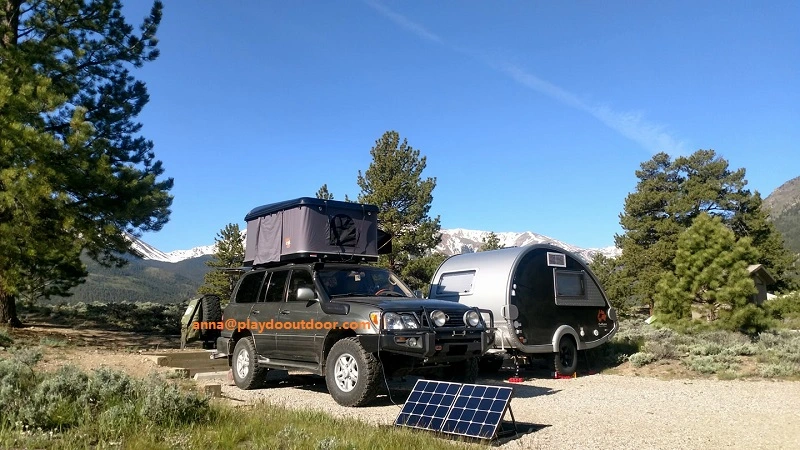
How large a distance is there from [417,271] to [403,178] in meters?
6.27

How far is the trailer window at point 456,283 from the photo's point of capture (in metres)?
11.8

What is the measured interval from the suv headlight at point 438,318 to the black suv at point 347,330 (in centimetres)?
1

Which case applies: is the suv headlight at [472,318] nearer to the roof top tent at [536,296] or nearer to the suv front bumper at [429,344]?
the suv front bumper at [429,344]

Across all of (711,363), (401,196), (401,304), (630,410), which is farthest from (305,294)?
(401,196)

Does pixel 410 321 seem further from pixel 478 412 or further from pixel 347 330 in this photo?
pixel 478 412

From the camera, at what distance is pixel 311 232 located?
9461 millimetres

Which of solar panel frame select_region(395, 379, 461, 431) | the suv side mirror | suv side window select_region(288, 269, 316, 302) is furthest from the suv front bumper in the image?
suv side window select_region(288, 269, 316, 302)

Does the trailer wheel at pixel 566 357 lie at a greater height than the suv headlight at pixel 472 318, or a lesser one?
lesser

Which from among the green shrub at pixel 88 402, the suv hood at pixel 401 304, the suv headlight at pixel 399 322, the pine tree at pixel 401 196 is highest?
the pine tree at pixel 401 196

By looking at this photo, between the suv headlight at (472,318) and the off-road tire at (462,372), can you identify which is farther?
the off-road tire at (462,372)

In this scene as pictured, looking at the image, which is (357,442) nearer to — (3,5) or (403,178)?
(3,5)

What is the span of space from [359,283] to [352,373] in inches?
63.6

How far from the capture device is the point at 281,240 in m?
9.93

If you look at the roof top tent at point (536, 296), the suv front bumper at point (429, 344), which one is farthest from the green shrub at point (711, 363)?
the suv front bumper at point (429, 344)
